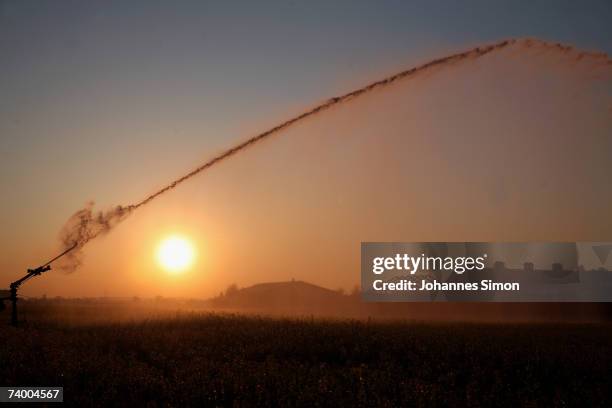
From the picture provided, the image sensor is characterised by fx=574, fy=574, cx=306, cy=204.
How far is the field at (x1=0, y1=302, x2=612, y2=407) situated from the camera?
9.53 meters

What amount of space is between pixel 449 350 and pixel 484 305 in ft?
155

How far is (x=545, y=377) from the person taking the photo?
1220 cm

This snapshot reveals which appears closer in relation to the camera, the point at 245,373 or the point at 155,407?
the point at 155,407

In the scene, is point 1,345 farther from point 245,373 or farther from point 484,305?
point 484,305

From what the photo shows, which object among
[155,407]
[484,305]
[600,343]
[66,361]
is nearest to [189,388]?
[155,407]

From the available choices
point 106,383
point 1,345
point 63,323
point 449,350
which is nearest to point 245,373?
point 106,383

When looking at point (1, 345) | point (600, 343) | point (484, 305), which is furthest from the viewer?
point (484, 305)

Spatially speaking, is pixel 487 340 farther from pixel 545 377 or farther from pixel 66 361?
pixel 66 361

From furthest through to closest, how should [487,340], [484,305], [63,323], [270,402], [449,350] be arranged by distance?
[484,305], [63,323], [487,340], [449,350], [270,402]

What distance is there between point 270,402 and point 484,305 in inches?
2116

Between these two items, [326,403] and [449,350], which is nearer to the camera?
[326,403]

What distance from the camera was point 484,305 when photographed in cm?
5906

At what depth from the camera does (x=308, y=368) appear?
12648 mm

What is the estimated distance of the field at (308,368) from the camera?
31.3 ft
